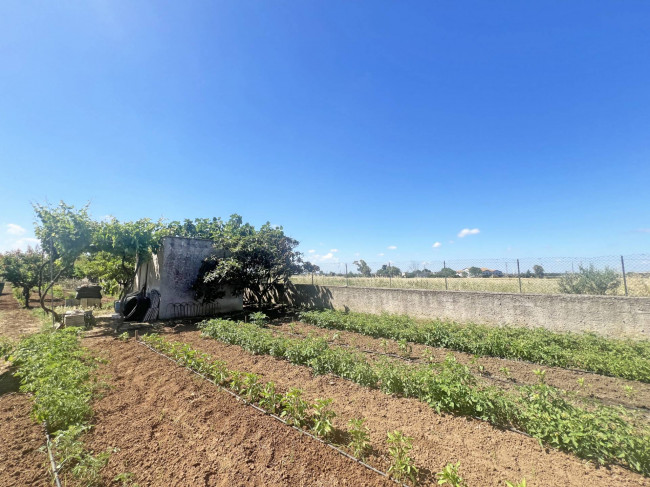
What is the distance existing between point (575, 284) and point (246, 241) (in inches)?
571

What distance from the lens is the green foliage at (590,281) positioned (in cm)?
934

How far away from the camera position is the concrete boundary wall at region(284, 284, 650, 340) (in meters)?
7.29

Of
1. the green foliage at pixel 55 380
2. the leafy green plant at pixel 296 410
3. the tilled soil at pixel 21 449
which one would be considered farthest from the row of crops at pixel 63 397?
the leafy green plant at pixel 296 410

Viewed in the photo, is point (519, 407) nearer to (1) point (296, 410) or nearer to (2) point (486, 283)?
(1) point (296, 410)

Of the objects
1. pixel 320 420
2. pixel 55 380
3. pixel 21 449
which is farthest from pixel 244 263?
pixel 320 420

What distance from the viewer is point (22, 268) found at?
52.5 ft

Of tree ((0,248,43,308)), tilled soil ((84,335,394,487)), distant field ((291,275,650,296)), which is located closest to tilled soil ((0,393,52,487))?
tilled soil ((84,335,394,487))

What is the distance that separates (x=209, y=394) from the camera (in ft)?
14.6

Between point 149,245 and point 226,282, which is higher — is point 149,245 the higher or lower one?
the higher one

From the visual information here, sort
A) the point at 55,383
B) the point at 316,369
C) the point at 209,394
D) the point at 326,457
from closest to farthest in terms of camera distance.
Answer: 1. the point at 326,457
2. the point at 55,383
3. the point at 209,394
4. the point at 316,369

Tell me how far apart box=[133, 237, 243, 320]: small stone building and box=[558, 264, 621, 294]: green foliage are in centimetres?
1622

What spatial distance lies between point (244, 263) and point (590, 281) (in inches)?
571

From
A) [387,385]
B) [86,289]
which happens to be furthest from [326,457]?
[86,289]

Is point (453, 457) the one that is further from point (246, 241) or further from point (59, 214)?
point (59, 214)
